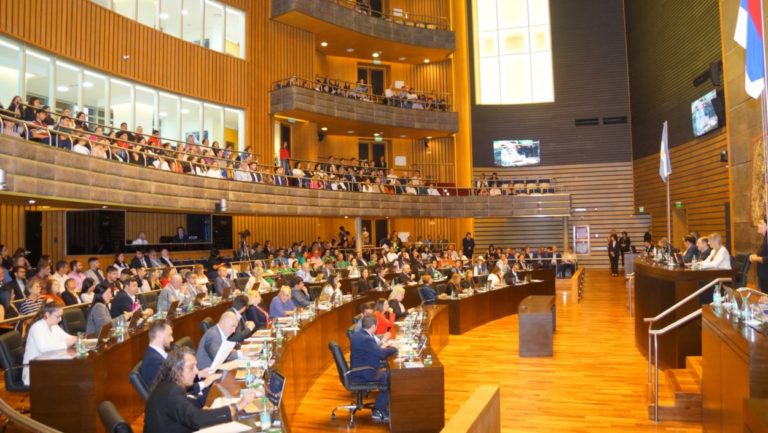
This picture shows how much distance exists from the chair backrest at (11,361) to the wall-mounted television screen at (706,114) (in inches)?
634

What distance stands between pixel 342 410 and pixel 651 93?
787 inches

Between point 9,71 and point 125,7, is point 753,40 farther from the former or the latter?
point 125,7

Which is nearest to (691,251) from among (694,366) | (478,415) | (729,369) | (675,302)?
(675,302)

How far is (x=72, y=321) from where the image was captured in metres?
8.23

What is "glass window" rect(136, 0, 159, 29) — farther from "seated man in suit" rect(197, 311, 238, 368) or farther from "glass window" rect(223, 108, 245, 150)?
"seated man in suit" rect(197, 311, 238, 368)

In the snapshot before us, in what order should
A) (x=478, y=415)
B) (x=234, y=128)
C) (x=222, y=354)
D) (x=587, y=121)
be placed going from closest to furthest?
(x=478, y=415)
(x=222, y=354)
(x=234, y=128)
(x=587, y=121)

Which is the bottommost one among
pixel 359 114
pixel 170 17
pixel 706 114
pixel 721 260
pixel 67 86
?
pixel 721 260

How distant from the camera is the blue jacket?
Answer: 7.39 metres

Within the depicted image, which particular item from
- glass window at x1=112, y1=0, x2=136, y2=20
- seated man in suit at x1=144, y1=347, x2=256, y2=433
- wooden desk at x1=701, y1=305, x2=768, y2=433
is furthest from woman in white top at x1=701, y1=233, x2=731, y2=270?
glass window at x1=112, y1=0, x2=136, y2=20

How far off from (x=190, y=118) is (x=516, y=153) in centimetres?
1459

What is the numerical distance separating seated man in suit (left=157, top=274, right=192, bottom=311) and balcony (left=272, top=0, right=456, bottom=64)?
46.1 ft

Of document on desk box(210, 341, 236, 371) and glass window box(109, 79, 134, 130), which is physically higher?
glass window box(109, 79, 134, 130)

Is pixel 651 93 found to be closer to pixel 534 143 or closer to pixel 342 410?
pixel 534 143

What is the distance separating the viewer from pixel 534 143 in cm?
2798
